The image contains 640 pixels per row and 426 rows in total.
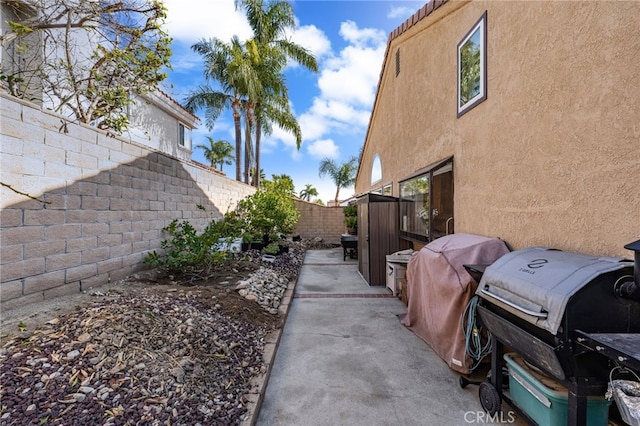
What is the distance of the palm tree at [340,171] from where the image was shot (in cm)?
3153

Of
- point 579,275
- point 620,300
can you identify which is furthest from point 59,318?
point 620,300

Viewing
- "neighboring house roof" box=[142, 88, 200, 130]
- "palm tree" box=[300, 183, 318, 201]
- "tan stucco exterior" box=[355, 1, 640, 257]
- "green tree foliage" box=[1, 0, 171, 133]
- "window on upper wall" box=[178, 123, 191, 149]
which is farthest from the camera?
"palm tree" box=[300, 183, 318, 201]

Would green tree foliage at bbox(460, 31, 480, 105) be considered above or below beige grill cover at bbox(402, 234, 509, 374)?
above

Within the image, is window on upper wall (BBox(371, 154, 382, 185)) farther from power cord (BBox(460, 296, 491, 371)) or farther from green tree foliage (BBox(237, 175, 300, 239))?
power cord (BBox(460, 296, 491, 371))

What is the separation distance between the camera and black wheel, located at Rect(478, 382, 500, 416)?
2428 millimetres

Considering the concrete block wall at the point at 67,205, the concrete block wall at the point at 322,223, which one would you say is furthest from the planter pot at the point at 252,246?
the concrete block wall at the point at 322,223

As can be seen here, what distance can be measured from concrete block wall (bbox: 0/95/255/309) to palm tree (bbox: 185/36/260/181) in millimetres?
9517

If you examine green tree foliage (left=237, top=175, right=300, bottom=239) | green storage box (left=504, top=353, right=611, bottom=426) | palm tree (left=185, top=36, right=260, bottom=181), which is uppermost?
palm tree (left=185, top=36, right=260, bottom=181)

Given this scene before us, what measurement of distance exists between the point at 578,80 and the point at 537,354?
2420mm

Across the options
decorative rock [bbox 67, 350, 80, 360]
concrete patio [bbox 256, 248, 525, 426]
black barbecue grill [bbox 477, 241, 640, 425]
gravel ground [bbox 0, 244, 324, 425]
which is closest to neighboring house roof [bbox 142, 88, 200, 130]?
gravel ground [bbox 0, 244, 324, 425]

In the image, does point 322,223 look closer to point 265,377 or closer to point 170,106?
point 170,106

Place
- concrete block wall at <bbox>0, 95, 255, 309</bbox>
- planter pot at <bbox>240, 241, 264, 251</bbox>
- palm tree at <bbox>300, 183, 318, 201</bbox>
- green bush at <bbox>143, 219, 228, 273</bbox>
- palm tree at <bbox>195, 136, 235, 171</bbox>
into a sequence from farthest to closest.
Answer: palm tree at <bbox>300, 183, 318, 201</bbox>, palm tree at <bbox>195, 136, 235, 171</bbox>, planter pot at <bbox>240, 241, 264, 251</bbox>, green bush at <bbox>143, 219, 228, 273</bbox>, concrete block wall at <bbox>0, 95, 255, 309</bbox>

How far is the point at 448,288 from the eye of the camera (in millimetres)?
3232

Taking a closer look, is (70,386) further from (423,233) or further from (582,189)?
(423,233)
